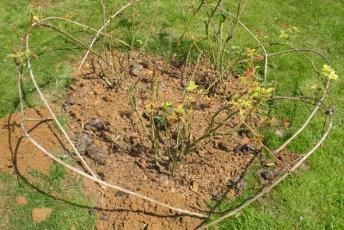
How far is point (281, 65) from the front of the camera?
15.6ft

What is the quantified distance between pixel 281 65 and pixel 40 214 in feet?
9.15

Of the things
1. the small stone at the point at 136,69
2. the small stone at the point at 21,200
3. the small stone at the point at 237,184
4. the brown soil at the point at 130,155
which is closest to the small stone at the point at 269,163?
the brown soil at the point at 130,155

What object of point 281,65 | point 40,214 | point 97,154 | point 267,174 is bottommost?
point 40,214

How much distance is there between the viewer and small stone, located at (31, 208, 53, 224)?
3276mm

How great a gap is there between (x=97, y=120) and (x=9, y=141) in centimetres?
72

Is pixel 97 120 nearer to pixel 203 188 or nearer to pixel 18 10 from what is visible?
pixel 203 188

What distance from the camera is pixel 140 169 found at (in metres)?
3.55

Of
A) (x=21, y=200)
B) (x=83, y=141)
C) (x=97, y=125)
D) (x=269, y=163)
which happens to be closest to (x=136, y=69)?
(x=97, y=125)

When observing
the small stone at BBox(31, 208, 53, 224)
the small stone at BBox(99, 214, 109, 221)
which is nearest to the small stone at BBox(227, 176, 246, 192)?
the small stone at BBox(99, 214, 109, 221)

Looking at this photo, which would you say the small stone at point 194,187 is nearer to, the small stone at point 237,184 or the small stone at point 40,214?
the small stone at point 237,184

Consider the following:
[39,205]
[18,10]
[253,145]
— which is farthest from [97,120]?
[18,10]

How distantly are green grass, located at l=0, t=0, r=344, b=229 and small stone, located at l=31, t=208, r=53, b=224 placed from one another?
197 mm

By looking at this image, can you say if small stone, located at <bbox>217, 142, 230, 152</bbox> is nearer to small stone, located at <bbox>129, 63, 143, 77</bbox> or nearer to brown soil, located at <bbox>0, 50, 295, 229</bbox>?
brown soil, located at <bbox>0, 50, 295, 229</bbox>

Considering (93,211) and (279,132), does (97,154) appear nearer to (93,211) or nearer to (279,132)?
(93,211)
